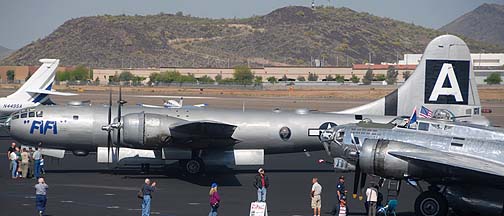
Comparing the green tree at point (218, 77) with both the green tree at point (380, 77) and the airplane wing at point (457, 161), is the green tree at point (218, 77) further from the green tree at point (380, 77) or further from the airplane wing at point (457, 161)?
the airplane wing at point (457, 161)

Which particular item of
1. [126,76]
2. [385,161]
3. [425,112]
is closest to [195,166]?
[425,112]

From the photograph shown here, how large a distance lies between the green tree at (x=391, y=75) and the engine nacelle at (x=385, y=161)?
123043mm

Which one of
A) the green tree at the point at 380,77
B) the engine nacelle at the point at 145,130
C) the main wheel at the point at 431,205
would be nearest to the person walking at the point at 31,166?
the engine nacelle at the point at 145,130

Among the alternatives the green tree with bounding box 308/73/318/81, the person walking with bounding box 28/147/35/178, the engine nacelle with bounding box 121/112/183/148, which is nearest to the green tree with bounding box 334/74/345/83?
the green tree with bounding box 308/73/318/81

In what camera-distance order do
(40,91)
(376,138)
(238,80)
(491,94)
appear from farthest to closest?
(238,80), (491,94), (40,91), (376,138)

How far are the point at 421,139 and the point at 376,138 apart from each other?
4.74 ft

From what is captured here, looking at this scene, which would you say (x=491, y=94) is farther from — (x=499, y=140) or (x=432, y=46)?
(x=499, y=140)

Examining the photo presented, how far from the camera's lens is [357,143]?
2577 cm

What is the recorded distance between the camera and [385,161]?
23.6 m

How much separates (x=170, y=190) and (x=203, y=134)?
4.07 metres

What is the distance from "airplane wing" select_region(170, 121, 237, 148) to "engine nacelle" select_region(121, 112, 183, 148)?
0.44 m

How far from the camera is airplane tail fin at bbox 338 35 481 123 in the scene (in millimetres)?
33188

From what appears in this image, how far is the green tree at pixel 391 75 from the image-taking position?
146750 mm

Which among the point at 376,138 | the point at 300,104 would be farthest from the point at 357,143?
the point at 300,104
